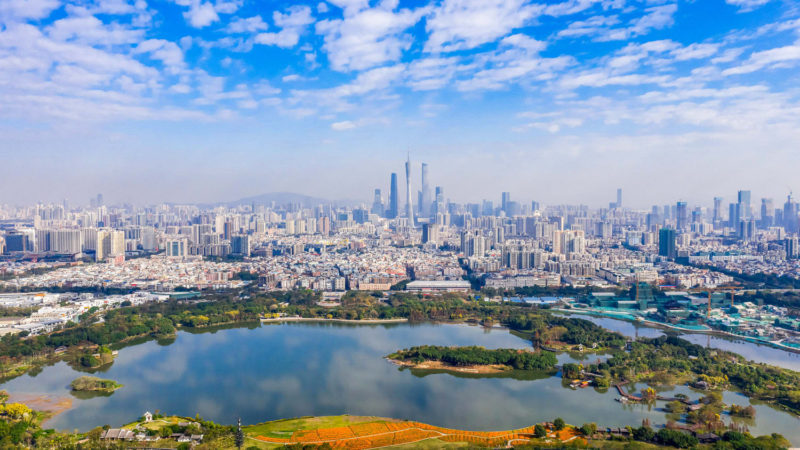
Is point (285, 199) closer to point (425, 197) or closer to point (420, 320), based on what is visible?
point (425, 197)

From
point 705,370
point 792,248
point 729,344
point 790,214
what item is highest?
point 790,214

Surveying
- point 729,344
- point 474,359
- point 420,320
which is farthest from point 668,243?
point 474,359

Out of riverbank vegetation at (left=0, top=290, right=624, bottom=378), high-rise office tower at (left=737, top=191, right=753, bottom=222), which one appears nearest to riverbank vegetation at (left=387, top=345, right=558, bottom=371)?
riverbank vegetation at (left=0, top=290, right=624, bottom=378)

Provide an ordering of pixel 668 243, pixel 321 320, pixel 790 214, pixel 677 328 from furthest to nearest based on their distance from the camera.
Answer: pixel 790 214 < pixel 668 243 < pixel 321 320 < pixel 677 328

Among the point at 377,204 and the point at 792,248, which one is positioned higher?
the point at 377,204

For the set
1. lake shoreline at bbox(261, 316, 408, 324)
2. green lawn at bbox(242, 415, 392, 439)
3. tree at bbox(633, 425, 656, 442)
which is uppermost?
tree at bbox(633, 425, 656, 442)

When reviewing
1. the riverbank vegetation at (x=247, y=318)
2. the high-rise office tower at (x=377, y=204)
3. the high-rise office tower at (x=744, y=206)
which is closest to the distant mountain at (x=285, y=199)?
the high-rise office tower at (x=377, y=204)

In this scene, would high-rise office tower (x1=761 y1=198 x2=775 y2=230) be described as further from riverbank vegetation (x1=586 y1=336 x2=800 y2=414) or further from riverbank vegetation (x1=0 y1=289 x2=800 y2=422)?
riverbank vegetation (x1=586 y1=336 x2=800 y2=414)
